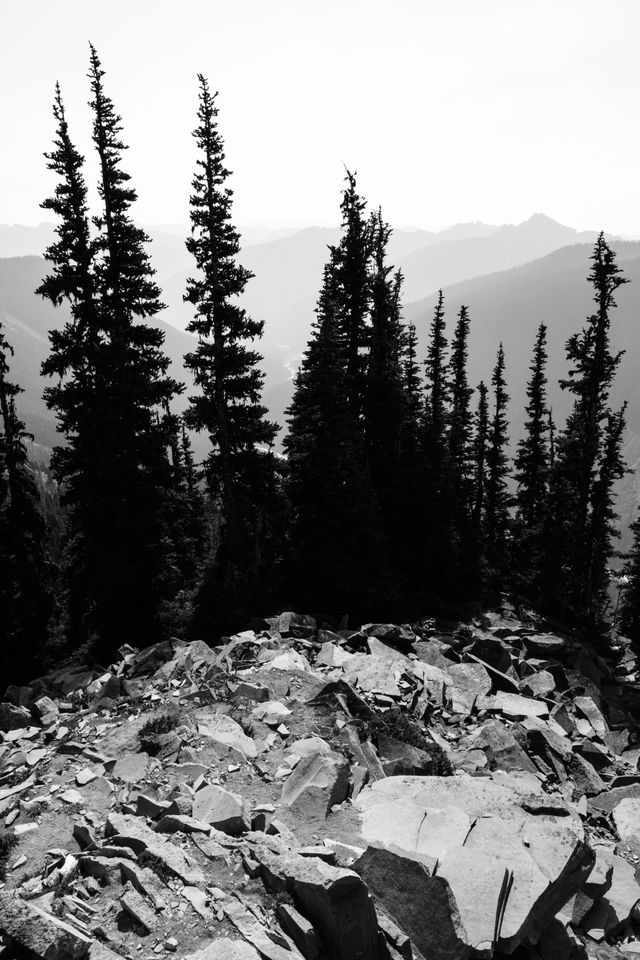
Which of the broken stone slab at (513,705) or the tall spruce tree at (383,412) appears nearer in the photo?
the broken stone slab at (513,705)

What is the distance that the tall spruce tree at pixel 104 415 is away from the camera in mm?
21703

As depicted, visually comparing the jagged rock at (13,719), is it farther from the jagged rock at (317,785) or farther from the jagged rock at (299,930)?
the jagged rock at (299,930)

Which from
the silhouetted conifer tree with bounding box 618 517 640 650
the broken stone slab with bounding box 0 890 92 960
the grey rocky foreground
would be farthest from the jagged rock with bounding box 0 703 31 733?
the silhouetted conifer tree with bounding box 618 517 640 650

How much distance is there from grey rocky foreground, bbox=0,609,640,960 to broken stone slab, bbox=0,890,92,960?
19 mm

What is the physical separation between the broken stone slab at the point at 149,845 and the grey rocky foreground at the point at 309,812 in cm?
3

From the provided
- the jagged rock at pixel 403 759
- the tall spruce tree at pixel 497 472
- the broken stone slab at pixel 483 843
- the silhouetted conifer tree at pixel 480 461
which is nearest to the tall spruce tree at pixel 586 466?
the tall spruce tree at pixel 497 472

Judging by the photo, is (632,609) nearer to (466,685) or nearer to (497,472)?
(497,472)

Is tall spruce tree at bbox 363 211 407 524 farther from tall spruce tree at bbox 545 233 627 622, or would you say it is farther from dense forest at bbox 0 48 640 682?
tall spruce tree at bbox 545 233 627 622

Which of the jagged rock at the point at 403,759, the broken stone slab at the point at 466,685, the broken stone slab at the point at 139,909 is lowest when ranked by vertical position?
the broken stone slab at the point at 466,685

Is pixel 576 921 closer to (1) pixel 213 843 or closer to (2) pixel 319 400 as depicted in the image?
(1) pixel 213 843

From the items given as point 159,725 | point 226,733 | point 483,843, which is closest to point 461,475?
point 226,733

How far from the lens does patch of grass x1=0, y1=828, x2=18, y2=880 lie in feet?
25.6

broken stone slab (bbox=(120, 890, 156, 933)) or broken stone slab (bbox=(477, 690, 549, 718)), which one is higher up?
broken stone slab (bbox=(120, 890, 156, 933))

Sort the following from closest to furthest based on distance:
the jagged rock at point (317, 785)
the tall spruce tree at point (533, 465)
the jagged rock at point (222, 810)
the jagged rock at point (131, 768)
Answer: the jagged rock at point (222, 810) → the jagged rock at point (317, 785) → the jagged rock at point (131, 768) → the tall spruce tree at point (533, 465)
